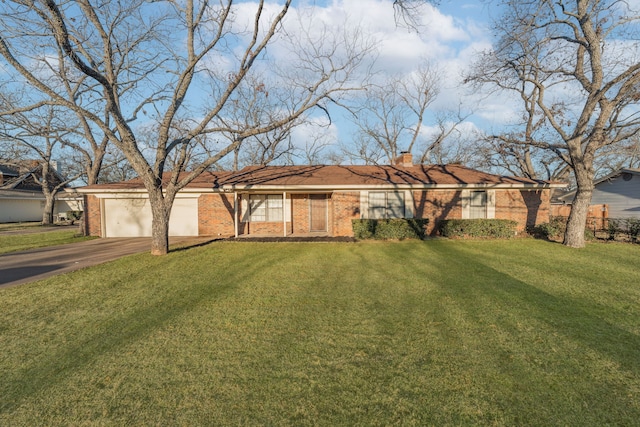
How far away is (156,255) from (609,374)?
32.8 feet

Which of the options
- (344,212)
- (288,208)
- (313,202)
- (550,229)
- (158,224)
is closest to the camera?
(158,224)

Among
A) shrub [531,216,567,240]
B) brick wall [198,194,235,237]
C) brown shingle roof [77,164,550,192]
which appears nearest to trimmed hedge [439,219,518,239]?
shrub [531,216,567,240]

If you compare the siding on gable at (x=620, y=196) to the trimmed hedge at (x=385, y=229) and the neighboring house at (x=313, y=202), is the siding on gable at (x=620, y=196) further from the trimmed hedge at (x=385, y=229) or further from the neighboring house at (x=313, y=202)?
the trimmed hedge at (x=385, y=229)

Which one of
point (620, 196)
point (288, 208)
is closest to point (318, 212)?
point (288, 208)

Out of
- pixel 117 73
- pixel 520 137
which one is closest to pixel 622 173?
pixel 520 137

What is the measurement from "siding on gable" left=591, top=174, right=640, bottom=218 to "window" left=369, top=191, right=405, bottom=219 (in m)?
12.8

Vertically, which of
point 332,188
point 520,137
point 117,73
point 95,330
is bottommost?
point 95,330

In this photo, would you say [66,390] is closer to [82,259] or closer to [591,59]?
[82,259]

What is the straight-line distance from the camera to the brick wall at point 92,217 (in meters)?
14.6

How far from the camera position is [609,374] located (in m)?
2.91

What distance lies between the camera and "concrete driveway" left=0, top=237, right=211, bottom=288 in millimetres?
7152

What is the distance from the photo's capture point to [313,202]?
1462cm

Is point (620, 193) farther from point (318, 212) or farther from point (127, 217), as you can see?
point (127, 217)

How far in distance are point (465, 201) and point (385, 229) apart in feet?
14.1
